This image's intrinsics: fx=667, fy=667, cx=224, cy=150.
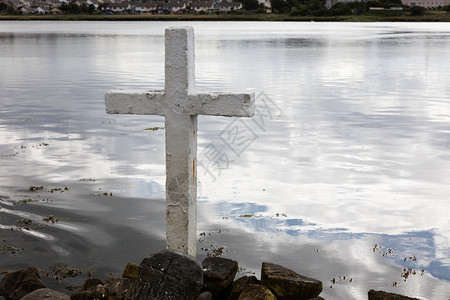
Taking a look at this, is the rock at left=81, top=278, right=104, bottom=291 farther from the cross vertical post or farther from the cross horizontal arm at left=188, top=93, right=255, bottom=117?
the cross horizontal arm at left=188, top=93, right=255, bottom=117

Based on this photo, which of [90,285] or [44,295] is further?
[90,285]

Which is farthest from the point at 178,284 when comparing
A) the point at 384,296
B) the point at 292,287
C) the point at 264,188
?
the point at 264,188

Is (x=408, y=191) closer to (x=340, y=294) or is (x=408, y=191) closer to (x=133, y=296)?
(x=340, y=294)

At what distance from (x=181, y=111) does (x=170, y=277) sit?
6.83ft

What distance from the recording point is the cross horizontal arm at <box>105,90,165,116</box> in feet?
28.1

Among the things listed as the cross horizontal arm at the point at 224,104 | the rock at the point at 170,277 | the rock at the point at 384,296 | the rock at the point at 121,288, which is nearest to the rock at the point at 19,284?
the rock at the point at 121,288

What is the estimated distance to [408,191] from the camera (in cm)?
1494

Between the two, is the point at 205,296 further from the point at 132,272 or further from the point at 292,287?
the point at 132,272

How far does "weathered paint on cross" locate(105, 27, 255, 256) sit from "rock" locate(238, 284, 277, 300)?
41.2 inches

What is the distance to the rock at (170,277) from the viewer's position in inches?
307

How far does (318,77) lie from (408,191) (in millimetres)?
28775

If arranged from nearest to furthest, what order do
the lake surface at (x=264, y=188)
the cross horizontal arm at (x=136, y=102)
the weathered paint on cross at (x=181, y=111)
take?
the weathered paint on cross at (x=181, y=111) → the cross horizontal arm at (x=136, y=102) → the lake surface at (x=264, y=188)

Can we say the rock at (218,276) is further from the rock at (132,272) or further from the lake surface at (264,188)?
the lake surface at (264,188)

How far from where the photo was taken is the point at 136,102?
8.71 metres
